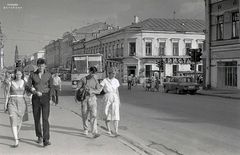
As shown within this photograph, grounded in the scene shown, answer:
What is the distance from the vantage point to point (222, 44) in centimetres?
3444

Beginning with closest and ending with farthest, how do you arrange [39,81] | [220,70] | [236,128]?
[39,81]
[236,128]
[220,70]

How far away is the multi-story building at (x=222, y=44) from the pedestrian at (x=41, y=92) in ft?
83.6

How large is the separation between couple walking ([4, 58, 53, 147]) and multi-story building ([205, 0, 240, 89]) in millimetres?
25516

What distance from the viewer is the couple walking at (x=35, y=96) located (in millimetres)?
8391

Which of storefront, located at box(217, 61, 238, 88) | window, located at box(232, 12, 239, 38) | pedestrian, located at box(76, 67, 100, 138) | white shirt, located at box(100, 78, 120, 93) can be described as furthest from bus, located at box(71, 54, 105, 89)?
pedestrian, located at box(76, 67, 100, 138)

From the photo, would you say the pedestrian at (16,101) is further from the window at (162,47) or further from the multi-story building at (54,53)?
the multi-story building at (54,53)

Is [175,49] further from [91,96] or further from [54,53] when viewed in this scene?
[54,53]

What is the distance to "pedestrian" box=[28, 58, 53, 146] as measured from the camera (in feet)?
27.5

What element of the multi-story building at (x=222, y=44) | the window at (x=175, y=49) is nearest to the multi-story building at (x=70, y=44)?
the window at (x=175, y=49)

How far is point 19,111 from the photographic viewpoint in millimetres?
8586

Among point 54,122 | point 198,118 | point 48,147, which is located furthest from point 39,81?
point 198,118

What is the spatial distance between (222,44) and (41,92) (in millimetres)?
28132

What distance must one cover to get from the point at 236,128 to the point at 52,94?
226 inches

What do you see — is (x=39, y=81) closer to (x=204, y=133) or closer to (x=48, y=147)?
(x=48, y=147)
